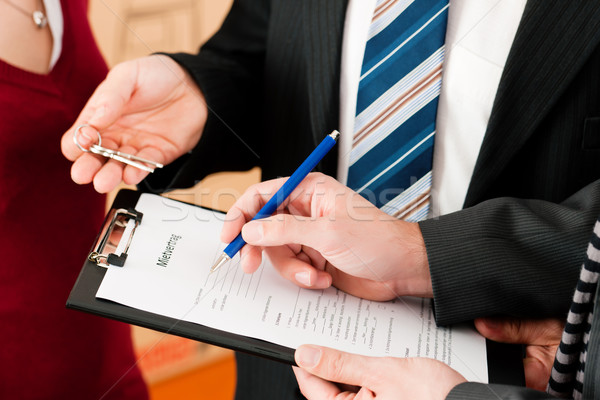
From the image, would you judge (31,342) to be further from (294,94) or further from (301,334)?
(294,94)

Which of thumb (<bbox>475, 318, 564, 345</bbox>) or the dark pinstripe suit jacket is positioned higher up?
the dark pinstripe suit jacket

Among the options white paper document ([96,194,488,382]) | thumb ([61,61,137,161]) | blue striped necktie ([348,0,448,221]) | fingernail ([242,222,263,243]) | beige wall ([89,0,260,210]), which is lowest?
white paper document ([96,194,488,382])

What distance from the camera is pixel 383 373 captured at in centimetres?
59

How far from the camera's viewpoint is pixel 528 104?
78cm

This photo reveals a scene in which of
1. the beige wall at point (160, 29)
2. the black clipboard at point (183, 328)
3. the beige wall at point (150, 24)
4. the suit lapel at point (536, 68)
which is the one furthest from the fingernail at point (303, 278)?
the beige wall at point (150, 24)

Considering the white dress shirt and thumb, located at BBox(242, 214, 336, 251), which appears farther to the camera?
the white dress shirt

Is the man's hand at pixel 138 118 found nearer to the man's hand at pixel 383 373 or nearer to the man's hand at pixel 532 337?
the man's hand at pixel 383 373

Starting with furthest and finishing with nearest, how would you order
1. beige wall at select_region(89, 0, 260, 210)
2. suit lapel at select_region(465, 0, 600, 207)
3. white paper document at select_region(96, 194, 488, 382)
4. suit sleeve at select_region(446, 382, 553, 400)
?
beige wall at select_region(89, 0, 260, 210), suit lapel at select_region(465, 0, 600, 207), white paper document at select_region(96, 194, 488, 382), suit sleeve at select_region(446, 382, 553, 400)

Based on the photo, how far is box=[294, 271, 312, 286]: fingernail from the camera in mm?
698

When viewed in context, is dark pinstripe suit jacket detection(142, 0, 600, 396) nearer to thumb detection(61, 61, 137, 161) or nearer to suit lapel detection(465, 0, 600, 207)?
suit lapel detection(465, 0, 600, 207)

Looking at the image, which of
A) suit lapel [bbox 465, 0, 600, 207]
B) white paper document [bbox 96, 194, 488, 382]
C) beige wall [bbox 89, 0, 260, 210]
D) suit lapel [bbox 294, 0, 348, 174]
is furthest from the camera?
beige wall [bbox 89, 0, 260, 210]

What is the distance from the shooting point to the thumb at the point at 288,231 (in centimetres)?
67

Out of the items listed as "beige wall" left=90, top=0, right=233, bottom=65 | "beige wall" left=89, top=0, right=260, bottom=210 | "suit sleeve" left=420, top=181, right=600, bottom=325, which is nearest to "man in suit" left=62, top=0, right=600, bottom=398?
"suit sleeve" left=420, top=181, right=600, bottom=325

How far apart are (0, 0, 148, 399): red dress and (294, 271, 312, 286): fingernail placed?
1.28 feet
